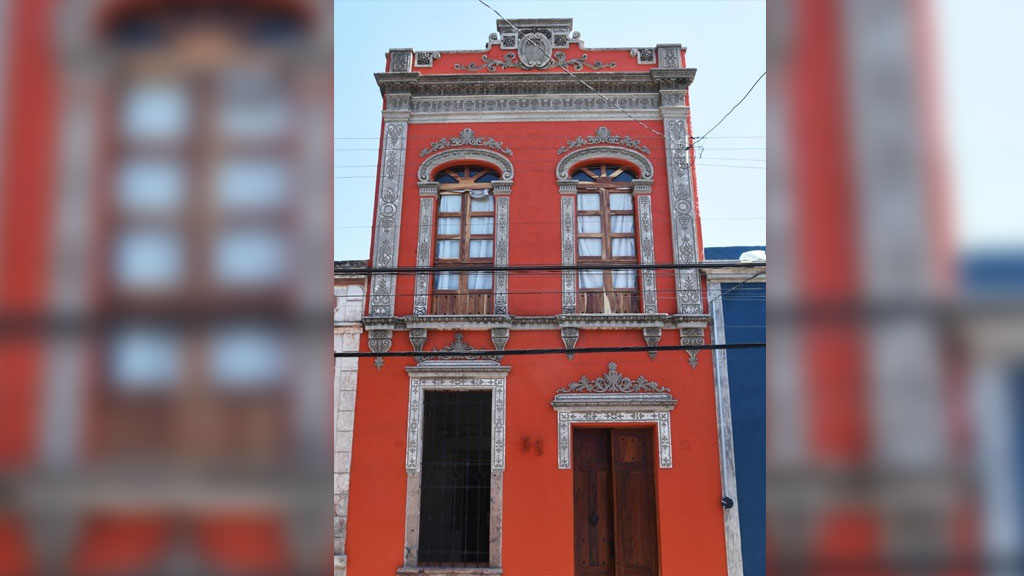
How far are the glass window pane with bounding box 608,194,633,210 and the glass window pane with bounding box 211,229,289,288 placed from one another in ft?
28.9

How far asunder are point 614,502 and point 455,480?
2.02 meters

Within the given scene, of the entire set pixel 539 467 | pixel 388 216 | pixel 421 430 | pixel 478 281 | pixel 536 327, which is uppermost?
pixel 388 216

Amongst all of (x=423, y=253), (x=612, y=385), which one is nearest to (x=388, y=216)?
(x=423, y=253)

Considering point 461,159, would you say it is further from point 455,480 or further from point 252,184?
point 252,184

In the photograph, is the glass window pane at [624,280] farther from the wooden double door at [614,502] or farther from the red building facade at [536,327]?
the wooden double door at [614,502]

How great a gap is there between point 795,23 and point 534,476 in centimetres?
783

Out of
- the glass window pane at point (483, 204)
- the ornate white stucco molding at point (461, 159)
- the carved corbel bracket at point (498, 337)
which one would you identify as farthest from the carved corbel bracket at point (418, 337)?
the ornate white stucco molding at point (461, 159)

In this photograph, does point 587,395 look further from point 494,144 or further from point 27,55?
point 27,55

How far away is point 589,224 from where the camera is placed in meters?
9.33

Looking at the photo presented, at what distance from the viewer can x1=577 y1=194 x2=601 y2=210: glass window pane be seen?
30.9 feet

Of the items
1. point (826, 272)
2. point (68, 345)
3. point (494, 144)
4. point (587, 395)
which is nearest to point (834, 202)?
point (826, 272)

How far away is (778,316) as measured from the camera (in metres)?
0.76

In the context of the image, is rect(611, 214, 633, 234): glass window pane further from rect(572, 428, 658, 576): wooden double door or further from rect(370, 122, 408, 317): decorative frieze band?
rect(370, 122, 408, 317): decorative frieze band

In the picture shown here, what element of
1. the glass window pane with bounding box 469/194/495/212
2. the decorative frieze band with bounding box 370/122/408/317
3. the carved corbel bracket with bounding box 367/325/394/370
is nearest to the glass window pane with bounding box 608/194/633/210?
the glass window pane with bounding box 469/194/495/212
